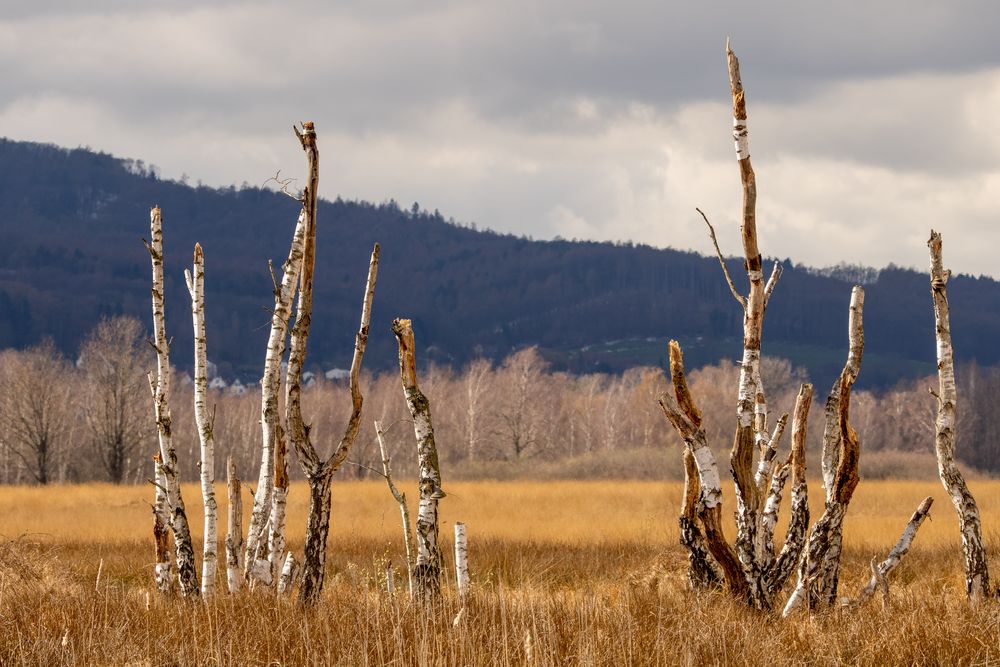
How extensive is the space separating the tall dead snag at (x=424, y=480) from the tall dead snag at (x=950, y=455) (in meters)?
4.26

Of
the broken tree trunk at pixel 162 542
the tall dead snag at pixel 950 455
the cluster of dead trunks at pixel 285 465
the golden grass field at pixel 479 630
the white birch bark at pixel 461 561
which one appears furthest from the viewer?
the broken tree trunk at pixel 162 542

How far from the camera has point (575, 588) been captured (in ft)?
48.4

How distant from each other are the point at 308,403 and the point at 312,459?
3687 inches

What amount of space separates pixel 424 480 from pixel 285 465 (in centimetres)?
157

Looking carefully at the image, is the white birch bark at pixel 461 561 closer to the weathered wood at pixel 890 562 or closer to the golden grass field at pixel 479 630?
the golden grass field at pixel 479 630

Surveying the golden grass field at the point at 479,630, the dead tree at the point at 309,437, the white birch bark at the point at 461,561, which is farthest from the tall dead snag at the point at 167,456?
the white birch bark at the point at 461,561

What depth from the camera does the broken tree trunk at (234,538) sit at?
959 centimetres

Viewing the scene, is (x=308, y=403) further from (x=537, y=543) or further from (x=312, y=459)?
(x=312, y=459)

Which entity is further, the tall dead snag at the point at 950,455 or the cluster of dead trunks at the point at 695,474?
the tall dead snag at the point at 950,455

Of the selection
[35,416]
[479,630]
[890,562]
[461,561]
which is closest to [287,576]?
[461,561]

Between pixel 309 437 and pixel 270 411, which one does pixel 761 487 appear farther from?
pixel 270 411

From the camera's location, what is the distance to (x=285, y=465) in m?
9.98

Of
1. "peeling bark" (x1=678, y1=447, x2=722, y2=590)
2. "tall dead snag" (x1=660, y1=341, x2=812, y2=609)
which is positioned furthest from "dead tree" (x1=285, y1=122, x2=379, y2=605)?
"peeling bark" (x1=678, y1=447, x2=722, y2=590)

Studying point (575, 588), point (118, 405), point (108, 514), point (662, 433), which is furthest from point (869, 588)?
point (662, 433)
